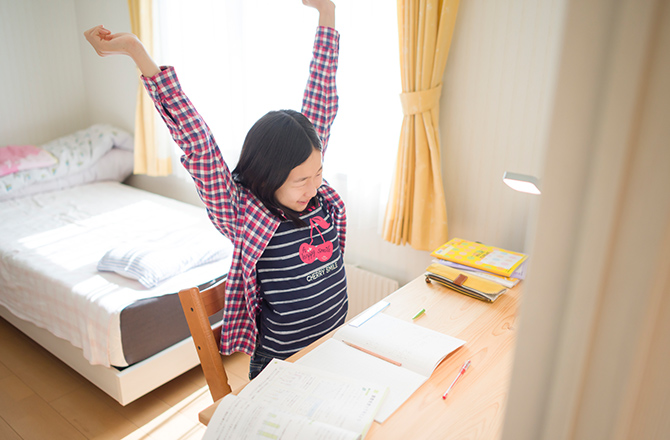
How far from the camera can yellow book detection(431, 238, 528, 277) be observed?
58.3 inches

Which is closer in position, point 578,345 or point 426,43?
point 578,345

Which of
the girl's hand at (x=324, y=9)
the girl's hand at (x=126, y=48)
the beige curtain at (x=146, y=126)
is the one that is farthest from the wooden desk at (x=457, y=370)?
the beige curtain at (x=146, y=126)

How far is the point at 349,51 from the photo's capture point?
2023 millimetres

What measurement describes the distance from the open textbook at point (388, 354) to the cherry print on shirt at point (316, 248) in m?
0.22

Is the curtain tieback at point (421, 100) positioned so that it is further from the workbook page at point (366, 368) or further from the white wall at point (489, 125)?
the workbook page at point (366, 368)

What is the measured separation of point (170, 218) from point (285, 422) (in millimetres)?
2096

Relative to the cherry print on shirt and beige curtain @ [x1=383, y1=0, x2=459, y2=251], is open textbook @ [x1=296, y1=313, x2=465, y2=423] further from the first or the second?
beige curtain @ [x1=383, y1=0, x2=459, y2=251]

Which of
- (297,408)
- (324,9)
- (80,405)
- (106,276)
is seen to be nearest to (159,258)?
(106,276)

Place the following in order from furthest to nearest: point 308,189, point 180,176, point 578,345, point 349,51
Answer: point 180,176 < point 349,51 < point 308,189 < point 578,345

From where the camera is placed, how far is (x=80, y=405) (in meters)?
1.88

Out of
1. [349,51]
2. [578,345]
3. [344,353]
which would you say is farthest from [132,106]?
[578,345]

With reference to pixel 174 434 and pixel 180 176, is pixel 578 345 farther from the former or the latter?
pixel 180 176

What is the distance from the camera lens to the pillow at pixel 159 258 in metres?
1.91

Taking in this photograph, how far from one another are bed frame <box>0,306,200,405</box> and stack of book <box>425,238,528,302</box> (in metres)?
1.15
